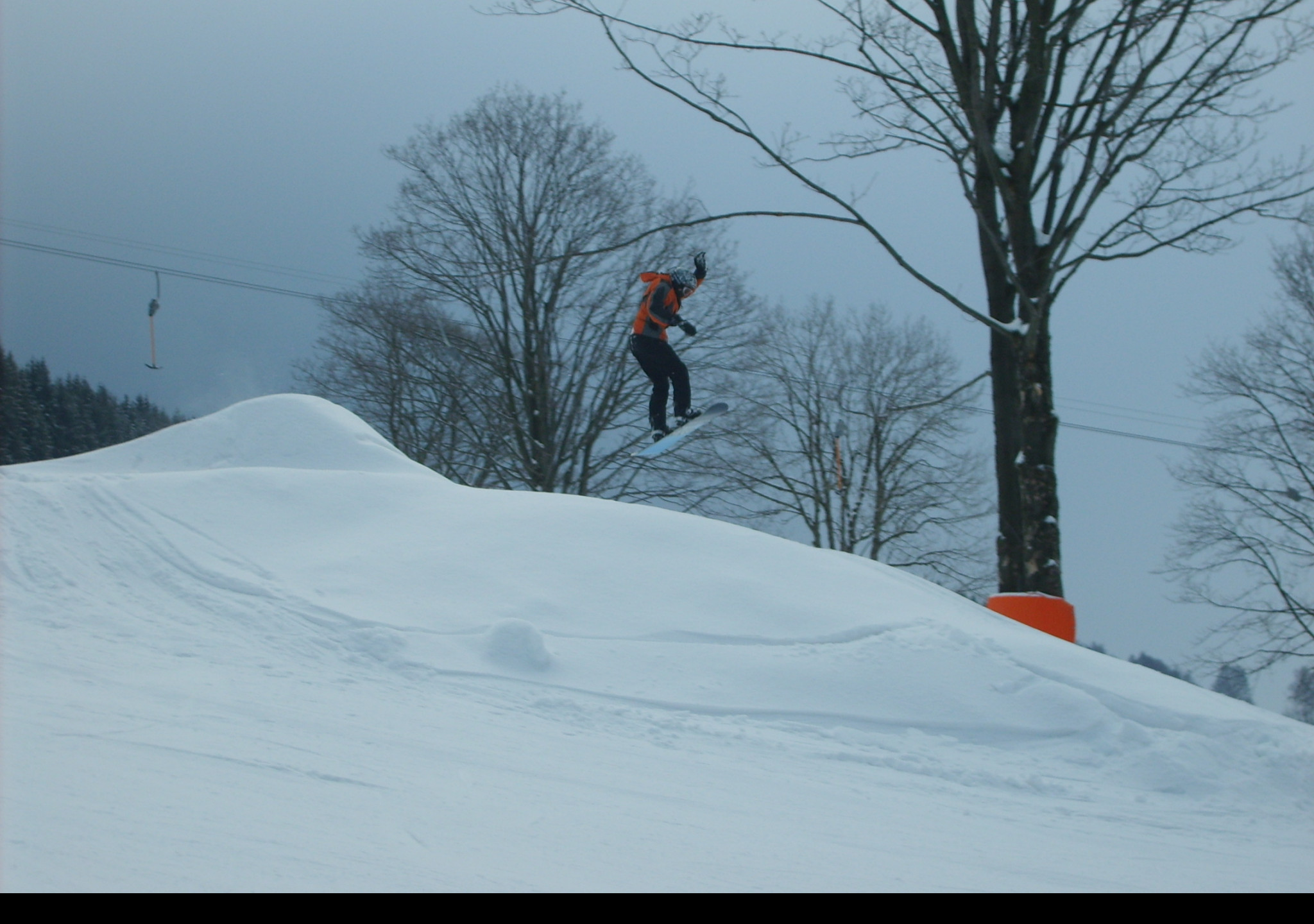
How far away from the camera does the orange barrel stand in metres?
9.05

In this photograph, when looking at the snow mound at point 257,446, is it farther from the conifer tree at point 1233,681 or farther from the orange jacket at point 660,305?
the conifer tree at point 1233,681

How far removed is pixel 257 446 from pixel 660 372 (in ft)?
14.6

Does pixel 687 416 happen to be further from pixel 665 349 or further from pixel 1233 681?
pixel 1233 681

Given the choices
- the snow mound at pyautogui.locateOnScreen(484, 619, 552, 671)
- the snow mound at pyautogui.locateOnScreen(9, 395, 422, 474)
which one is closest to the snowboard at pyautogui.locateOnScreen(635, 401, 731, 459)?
the snow mound at pyautogui.locateOnScreen(9, 395, 422, 474)

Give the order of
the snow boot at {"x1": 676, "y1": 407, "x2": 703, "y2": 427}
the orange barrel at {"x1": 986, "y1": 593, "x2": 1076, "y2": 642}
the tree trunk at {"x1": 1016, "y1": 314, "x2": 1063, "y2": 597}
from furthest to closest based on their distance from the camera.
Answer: the snow boot at {"x1": 676, "y1": 407, "x2": 703, "y2": 427}, the tree trunk at {"x1": 1016, "y1": 314, "x2": 1063, "y2": 597}, the orange barrel at {"x1": 986, "y1": 593, "x2": 1076, "y2": 642}

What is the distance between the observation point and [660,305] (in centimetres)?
995

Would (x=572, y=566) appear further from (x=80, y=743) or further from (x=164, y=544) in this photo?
(x=80, y=743)

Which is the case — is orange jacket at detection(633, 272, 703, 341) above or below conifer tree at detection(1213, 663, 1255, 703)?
above

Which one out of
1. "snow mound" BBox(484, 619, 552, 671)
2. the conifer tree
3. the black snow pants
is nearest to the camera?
"snow mound" BBox(484, 619, 552, 671)

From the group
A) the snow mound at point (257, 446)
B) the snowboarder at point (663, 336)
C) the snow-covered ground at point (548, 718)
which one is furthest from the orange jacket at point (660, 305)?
the snow mound at point (257, 446)

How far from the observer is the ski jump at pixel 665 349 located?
9.72m

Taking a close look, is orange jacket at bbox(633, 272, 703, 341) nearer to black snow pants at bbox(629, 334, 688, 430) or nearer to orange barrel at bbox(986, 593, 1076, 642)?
black snow pants at bbox(629, 334, 688, 430)

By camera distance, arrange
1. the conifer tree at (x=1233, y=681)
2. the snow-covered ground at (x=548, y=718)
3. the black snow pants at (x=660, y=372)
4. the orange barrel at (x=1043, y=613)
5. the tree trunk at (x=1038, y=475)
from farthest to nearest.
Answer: the conifer tree at (x=1233, y=681), the black snow pants at (x=660, y=372), the tree trunk at (x=1038, y=475), the orange barrel at (x=1043, y=613), the snow-covered ground at (x=548, y=718)

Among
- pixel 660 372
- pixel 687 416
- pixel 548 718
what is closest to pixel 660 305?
pixel 660 372
